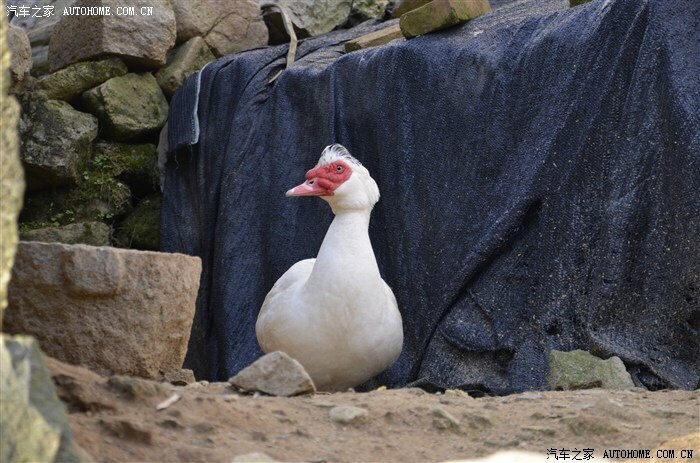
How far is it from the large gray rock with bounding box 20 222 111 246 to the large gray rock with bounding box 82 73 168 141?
77 cm

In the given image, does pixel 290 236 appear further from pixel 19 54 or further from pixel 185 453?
pixel 185 453

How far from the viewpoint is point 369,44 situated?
6621mm

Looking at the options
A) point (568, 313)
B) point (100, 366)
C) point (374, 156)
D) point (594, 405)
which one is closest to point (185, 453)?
point (100, 366)

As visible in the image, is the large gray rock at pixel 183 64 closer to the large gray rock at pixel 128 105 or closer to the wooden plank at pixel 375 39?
the large gray rock at pixel 128 105

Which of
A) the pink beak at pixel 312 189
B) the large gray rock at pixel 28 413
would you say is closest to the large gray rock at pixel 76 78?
the pink beak at pixel 312 189

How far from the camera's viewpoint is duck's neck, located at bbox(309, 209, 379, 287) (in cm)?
441

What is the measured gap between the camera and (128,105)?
7488 mm

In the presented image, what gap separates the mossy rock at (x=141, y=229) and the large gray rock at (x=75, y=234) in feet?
0.54

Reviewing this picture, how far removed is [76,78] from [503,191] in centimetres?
376

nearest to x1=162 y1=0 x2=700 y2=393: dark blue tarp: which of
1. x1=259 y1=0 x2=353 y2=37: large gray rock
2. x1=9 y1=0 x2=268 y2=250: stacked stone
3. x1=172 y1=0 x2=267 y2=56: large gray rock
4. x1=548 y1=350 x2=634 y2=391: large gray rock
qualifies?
x1=548 y1=350 x2=634 y2=391: large gray rock

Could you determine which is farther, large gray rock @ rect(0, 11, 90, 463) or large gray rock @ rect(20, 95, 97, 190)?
large gray rock @ rect(20, 95, 97, 190)

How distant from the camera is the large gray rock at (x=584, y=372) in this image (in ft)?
13.8

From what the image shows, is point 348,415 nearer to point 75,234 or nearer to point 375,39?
point 375,39

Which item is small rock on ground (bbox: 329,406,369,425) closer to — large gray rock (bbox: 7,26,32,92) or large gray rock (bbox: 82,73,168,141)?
large gray rock (bbox: 7,26,32,92)
